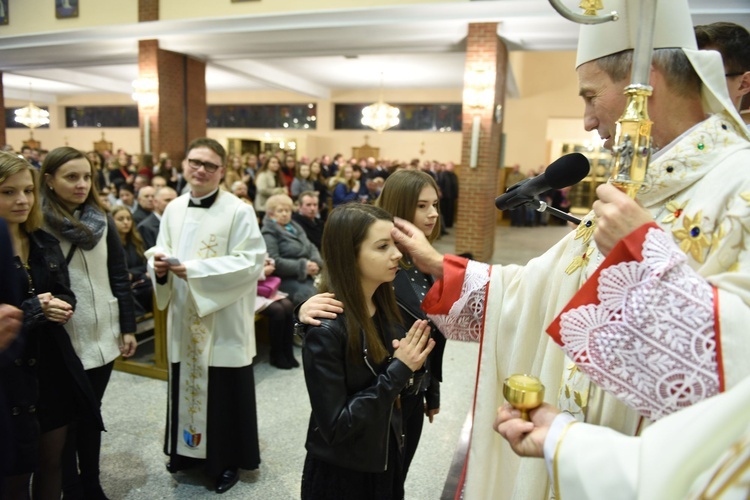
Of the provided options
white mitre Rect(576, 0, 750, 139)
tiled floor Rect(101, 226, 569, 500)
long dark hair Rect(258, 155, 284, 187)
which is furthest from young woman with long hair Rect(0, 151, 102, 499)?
long dark hair Rect(258, 155, 284, 187)

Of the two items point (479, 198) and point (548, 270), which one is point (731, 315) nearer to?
point (548, 270)

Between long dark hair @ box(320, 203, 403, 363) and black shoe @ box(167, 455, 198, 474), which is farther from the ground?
long dark hair @ box(320, 203, 403, 363)

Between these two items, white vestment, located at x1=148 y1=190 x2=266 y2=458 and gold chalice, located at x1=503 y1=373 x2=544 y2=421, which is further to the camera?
white vestment, located at x1=148 y1=190 x2=266 y2=458

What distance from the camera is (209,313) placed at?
2.52 m

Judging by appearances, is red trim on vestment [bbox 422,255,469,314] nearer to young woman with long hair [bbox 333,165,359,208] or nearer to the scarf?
the scarf

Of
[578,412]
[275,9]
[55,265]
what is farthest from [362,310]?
[275,9]

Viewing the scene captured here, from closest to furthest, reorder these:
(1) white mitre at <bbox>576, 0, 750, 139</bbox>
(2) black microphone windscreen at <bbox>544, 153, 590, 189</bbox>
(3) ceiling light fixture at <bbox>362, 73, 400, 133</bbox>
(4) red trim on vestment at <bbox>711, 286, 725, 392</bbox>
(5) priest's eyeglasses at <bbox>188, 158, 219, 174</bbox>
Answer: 1. (4) red trim on vestment at <bbox>711, 286, 725, 392</bbox>
2. (1) white mitre at <bbox>576, 0, 750, 139</bbox>
3. (2) black microphone windscreen at <bbox>544, 153, 590, 189</bbox>
4. (5) priest's eyeglasses at <bbox>188, 158, 219, 174</bbox>
5. (3) ceiling light fixture at <bbox>362, 73, 400, 133</bbox>

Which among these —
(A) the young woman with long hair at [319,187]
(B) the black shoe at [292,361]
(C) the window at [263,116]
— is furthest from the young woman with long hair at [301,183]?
(C) the window at [263,116]

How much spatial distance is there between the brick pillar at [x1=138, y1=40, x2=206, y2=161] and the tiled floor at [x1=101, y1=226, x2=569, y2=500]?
671cm

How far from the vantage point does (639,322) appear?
80cm

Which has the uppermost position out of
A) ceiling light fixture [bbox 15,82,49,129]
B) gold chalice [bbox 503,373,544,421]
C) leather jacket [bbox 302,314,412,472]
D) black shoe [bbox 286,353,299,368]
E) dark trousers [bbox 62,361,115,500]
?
ceiling light fixture [bbox 15,82,49,129]

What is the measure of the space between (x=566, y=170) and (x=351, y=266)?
0.71 m

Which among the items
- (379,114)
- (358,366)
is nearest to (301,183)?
(379,114)

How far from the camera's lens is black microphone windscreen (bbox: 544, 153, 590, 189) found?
3.84 feet
